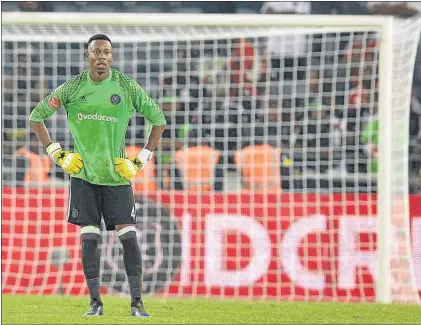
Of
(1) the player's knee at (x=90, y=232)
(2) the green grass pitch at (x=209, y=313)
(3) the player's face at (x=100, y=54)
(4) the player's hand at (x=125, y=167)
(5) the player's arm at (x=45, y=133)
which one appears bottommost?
(2) the green grass pitch at (x=209, y=313)

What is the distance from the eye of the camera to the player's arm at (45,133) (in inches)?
253

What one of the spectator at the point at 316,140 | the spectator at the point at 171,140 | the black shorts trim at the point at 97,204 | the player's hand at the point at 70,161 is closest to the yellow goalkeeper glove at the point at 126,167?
the black shorts trim at the point at 97,204

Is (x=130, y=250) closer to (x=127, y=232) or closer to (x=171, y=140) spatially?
(x=127, y=232)

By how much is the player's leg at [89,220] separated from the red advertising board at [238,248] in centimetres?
376

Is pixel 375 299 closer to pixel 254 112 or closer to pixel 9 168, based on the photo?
pixel 254 112

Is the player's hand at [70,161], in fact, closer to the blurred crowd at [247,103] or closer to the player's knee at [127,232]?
the player's knee at [127,232]

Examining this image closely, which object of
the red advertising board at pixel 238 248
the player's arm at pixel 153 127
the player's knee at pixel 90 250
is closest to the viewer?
the player's arm at pixel 153 127

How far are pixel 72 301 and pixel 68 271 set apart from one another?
1.97 m

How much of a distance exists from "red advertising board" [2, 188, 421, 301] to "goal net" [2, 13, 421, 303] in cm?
1

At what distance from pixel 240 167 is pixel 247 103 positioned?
2.99 ft

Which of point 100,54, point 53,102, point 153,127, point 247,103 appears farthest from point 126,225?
point 247,103

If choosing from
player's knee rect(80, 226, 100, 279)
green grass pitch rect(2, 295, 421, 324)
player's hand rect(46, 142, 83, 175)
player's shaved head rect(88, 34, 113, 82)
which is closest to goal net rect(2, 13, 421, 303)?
green grass pitch rect(2, 295, 421, 324)

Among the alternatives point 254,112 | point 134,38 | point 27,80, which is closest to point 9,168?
point 27,80

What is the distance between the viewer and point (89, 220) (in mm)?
6539
